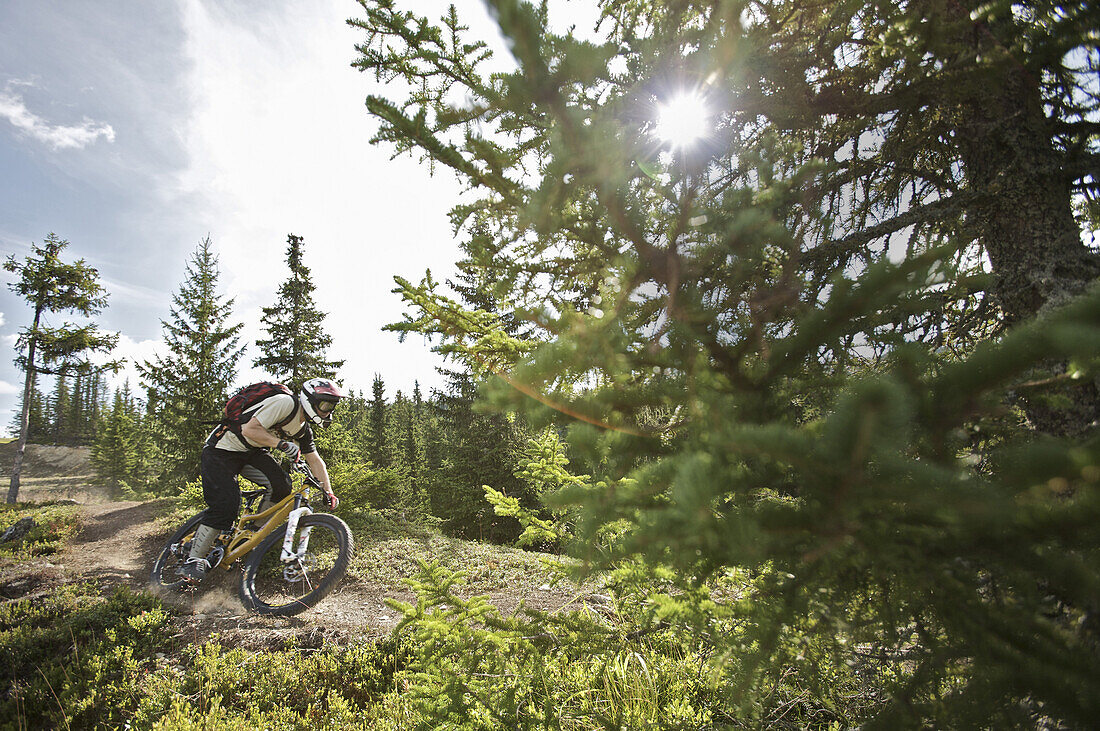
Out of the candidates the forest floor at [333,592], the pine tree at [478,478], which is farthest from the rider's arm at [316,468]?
the pine tree at [478,478]

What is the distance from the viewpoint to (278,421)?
559cm

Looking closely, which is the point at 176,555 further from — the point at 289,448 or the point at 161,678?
the point at 161,678

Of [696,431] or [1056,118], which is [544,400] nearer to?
[696,431]

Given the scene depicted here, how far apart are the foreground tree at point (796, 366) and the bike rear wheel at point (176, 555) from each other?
6138 mm

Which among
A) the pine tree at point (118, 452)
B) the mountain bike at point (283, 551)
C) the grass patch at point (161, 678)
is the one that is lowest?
the grass patch at point (161, 678)

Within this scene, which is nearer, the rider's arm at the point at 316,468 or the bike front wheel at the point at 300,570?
the bike front wheel at the point at 300,570

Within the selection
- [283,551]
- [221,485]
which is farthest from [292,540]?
[221,485]

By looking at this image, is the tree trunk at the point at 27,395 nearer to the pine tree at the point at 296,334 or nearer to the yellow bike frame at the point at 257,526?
the pine tree at the point at 296,334

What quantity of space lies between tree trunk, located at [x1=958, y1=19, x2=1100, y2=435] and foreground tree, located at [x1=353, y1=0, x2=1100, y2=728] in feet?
0.06

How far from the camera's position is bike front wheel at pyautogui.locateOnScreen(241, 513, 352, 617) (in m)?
5.68

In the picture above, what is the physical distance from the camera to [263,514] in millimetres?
6223

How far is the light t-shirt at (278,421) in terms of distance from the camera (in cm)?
554

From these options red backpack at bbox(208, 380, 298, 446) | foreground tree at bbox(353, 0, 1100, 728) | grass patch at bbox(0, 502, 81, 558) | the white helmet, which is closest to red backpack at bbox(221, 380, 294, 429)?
red backpack at bbox(208, 380, 298, 446)

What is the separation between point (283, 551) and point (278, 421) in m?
1.82
